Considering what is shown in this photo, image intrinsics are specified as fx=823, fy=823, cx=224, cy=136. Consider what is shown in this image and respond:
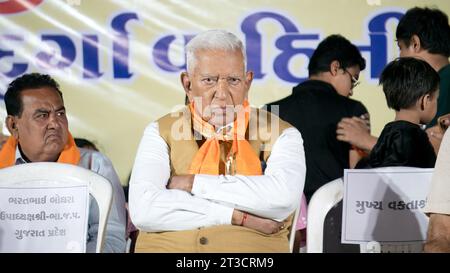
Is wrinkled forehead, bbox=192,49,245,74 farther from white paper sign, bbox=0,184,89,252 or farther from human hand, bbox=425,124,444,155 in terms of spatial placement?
human hand, bbox=425,124,444,155

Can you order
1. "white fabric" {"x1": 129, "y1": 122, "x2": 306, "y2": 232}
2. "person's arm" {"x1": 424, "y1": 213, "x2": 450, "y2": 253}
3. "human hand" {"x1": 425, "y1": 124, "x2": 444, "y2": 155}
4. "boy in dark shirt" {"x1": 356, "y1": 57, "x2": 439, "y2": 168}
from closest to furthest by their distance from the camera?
"person's arm" {"x1": 424, "y1": 213, "x2": 450, "y2": 253}
"white fabric" {"x1": 129, "y1": 122, "x2": 306, "y2": 232}
"boy in dark shirt" {"x1": 356, "y1": 57, "x2": 439, "y2": 168}
"human hand" {"x1": 425, "y1": 124, "x2": 444, "y2": 155}

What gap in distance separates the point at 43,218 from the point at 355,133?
6.08ft

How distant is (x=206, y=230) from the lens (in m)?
2.98

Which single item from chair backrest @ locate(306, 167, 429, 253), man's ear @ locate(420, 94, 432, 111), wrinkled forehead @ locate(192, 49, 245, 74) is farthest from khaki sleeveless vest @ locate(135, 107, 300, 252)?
man's ear @ locate(420, 94, 432, 111)

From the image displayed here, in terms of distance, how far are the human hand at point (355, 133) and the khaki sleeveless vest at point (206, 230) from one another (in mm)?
1072

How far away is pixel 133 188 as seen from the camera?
9.97ft

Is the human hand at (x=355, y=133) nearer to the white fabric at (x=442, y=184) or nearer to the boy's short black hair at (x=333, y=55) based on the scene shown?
the boy's short black hair at (x=333, y=55)

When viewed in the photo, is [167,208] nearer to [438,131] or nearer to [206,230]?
[206,230]

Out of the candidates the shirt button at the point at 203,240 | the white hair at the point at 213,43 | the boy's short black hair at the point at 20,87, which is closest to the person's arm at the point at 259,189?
the shirt button at the point at 203,240

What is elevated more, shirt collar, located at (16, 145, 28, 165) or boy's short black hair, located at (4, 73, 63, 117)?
boy's short black hair, located at (4, 73, 63, 117)

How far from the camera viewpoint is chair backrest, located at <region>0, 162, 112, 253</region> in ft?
9.95

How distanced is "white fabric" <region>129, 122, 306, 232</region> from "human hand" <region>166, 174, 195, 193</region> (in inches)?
0.8

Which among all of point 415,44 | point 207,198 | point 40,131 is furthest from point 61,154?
point 415,44
